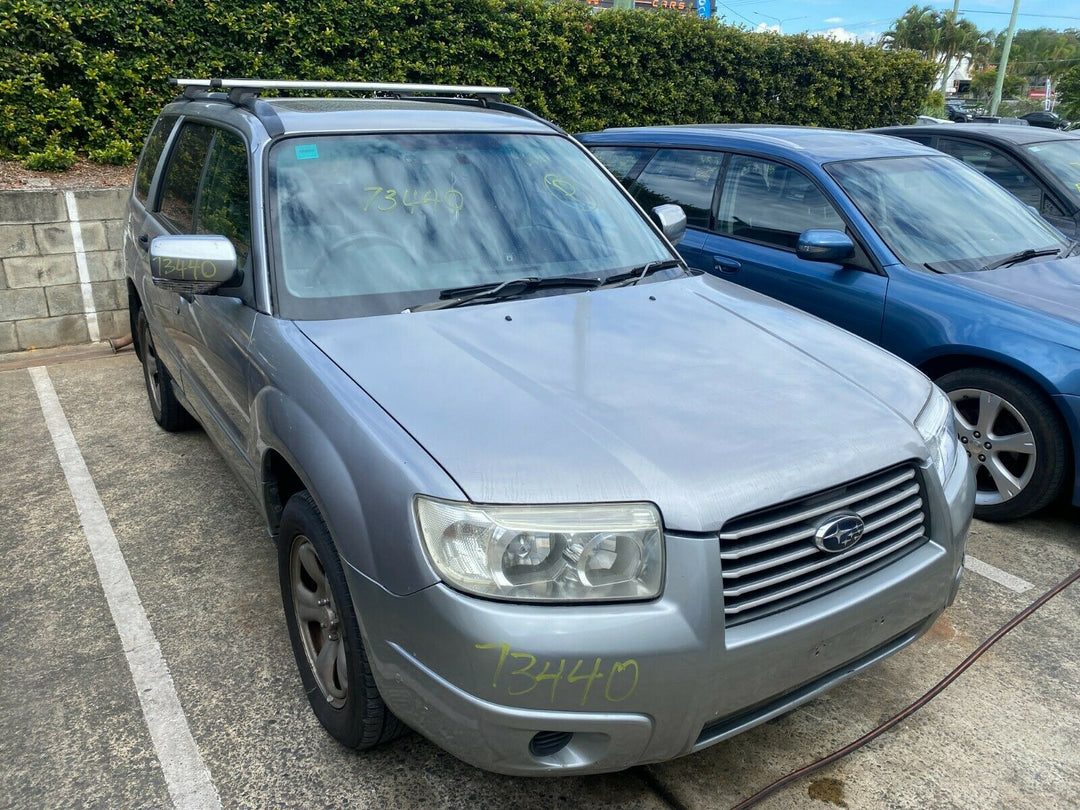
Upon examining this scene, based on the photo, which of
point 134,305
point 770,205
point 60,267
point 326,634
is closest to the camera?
point 326,634

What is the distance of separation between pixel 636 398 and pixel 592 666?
747mm

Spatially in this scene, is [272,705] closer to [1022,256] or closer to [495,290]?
[495,290]

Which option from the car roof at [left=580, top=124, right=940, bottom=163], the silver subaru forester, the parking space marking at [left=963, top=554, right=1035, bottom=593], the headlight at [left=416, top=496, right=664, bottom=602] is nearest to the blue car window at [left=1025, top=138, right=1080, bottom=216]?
the car roof at [left=580, top=124, right=940, bottom=163]

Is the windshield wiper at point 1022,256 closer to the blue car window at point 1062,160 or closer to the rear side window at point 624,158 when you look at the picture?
the blue car window at point 1062,160

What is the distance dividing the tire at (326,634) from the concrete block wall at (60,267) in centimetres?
476

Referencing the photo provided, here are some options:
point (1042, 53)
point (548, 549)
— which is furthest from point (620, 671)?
point (1042, 53)

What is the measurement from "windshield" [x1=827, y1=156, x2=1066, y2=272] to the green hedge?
4.86m

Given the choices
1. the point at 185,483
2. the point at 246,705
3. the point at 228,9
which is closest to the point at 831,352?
the point at 246,705

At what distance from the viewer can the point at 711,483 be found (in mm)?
2004

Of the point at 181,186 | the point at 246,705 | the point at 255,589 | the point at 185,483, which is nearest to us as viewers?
the point at 246,705

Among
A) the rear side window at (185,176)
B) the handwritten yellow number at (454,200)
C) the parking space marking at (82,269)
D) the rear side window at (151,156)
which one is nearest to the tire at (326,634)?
the handwritten yellow number at (454,200)

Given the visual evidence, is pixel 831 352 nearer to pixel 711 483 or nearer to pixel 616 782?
pixel 711 483

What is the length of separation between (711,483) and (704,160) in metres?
3.67

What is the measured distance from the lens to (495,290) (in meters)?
2.91
